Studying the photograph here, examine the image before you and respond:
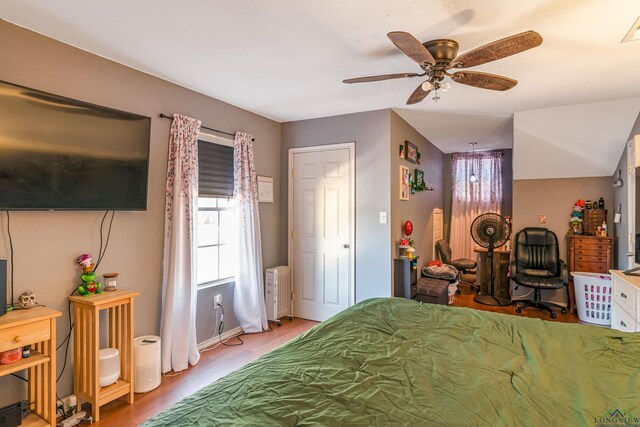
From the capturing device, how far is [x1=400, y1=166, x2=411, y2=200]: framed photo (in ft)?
13.2

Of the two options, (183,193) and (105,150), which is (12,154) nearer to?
(105,150)

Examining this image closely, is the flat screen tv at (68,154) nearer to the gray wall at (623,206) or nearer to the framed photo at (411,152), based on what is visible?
the framed photo at (411,152)

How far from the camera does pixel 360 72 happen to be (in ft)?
8.95

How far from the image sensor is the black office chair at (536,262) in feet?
14.0

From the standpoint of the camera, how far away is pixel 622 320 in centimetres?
259

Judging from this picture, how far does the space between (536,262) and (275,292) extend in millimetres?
3329

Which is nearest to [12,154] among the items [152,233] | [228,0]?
[152,233]

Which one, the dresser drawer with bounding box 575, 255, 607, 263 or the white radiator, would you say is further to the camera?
the dresser drawer with bounding box 575, 255, 607, 263

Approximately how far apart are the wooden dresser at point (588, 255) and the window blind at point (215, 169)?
13.8 ft

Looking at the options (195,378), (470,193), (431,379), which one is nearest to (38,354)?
(195,378)

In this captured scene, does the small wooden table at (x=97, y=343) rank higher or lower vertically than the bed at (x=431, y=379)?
lower

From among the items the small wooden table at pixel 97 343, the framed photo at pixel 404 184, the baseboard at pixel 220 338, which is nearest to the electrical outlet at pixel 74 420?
the small wooden table at pixel 97 343

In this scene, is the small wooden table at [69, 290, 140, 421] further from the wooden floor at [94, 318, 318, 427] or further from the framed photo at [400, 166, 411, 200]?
the framed photo at [400, 166, 411, 200]

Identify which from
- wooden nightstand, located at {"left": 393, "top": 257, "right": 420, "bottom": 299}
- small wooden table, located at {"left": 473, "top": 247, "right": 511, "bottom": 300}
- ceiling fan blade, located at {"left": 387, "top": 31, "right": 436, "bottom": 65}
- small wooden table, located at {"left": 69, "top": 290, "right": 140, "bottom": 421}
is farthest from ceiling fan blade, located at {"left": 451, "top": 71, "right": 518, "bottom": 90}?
small wooden table, located at {"left": 473, "top": 247, "right": 511, "bottom": 300}
